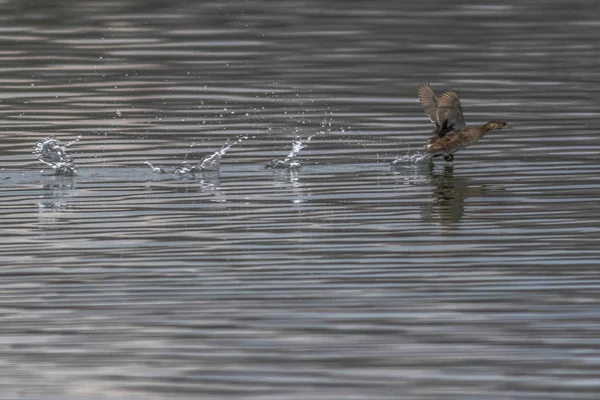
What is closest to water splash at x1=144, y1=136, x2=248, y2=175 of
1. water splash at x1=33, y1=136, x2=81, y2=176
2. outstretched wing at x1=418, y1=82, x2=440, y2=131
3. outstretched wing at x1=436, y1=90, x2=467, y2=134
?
water splash at x1=33, y1=136, x2=81, y2=176

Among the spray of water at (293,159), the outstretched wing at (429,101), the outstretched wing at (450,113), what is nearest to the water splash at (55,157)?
the spray of water at (293,159)

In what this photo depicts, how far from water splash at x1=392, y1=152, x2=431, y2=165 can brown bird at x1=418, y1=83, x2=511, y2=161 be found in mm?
111

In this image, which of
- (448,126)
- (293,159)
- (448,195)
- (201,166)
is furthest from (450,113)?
(201,166)

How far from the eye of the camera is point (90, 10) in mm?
40062

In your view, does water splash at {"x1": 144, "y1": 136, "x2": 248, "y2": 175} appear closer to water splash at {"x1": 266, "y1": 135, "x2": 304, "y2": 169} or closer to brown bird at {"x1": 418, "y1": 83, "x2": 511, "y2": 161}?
water splash at {"x1": 266, "y1": 135, "x2": 304, "y2": 169}

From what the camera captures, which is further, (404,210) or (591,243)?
(404,210)

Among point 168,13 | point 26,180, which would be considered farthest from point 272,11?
point 26,180

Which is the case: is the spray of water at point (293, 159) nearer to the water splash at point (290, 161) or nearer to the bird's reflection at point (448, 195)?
the water splash at point (290, 161)

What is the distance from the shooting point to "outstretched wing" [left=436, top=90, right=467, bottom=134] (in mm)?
20594

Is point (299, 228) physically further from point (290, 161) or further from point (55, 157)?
point (55, 157)

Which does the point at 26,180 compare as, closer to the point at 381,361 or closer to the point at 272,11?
the point at 381,361

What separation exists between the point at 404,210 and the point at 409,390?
6515 mm

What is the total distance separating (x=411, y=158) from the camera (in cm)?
2017

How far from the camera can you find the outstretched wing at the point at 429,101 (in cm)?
2073
